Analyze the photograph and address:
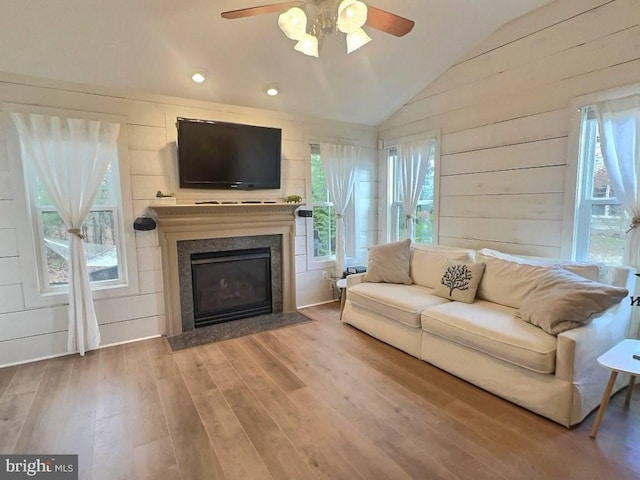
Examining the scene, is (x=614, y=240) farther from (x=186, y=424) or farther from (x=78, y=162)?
(x=78, y=162)

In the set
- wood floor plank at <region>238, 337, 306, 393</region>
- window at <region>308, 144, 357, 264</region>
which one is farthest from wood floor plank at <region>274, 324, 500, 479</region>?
window at <region>308, 144, 357, 264</region>

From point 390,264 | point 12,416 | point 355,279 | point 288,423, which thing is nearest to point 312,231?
point 355,279

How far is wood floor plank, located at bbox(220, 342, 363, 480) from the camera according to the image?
1686mm

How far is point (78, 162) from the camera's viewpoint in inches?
112

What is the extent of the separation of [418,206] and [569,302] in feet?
7.45

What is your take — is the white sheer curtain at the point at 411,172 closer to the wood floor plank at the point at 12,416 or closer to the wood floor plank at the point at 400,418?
the wood floor plank at the point at 400,418

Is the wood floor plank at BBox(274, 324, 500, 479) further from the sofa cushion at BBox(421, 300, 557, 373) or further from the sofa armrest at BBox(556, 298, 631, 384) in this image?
the sofa armrest at BBox(556, 298, 631, 384)

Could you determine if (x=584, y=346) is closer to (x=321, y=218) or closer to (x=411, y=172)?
(x=411, y=172)

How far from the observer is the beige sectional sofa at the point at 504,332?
6.51 ft

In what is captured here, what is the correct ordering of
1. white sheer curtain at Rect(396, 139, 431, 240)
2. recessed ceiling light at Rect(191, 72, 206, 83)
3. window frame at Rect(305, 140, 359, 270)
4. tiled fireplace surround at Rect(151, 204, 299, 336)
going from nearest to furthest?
recessed ceiling light at Rect(191, 72, 206, 83), tiled fireplace surround at Rect(151, 204, 299, 336), white sheer curtain at Rect(396, 139, 431, 240), window frame at Rect(305, 140, 359, 270)

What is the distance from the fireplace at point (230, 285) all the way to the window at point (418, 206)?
1.79 m

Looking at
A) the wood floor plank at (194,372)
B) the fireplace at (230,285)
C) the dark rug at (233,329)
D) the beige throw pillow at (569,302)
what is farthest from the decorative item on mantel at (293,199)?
the beige throw pillow at (569,302)

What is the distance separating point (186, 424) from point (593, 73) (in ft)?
12.4

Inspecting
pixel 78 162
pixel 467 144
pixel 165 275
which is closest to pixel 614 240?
pixel 467 144
